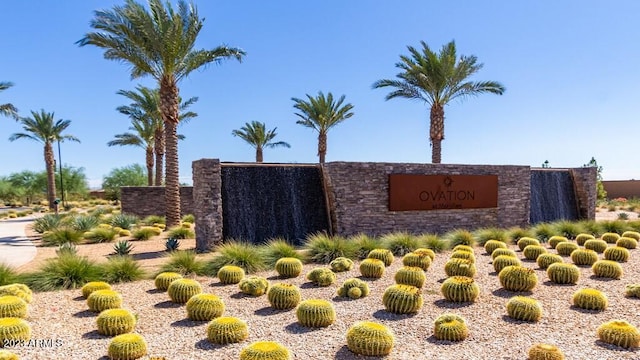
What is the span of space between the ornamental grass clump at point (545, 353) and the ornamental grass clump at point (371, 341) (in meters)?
1.67

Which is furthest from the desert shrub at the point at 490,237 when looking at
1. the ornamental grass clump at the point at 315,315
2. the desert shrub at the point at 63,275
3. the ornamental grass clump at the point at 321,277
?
the desert shrub at the point at 63,275

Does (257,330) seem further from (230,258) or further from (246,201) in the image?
(246,201)

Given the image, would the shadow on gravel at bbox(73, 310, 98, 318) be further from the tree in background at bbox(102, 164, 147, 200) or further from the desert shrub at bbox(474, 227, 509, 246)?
the tree in background at bbox(102, 164, 147, 200)

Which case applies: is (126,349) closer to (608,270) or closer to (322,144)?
(608,270)

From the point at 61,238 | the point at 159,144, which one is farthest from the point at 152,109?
the point at 61,238

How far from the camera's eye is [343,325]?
6.50 metres

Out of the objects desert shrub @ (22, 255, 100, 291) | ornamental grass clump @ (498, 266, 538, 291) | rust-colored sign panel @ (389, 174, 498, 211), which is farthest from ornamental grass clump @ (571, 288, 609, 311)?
desert shrub @ (22, 255, 100, 291)

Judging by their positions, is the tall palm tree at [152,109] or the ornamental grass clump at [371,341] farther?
the tall palm tree at [152,109]

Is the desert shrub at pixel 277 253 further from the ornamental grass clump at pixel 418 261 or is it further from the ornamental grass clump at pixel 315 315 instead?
the ornamental grass clump at pixel 315 315

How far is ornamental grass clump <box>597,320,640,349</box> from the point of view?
18.1 feet

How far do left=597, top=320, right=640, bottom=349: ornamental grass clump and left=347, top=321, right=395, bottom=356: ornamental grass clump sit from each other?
2.91 m

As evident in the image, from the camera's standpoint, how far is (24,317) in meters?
6.79

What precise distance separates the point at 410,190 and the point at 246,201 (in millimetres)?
5893

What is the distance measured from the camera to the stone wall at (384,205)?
1429 centimetres
